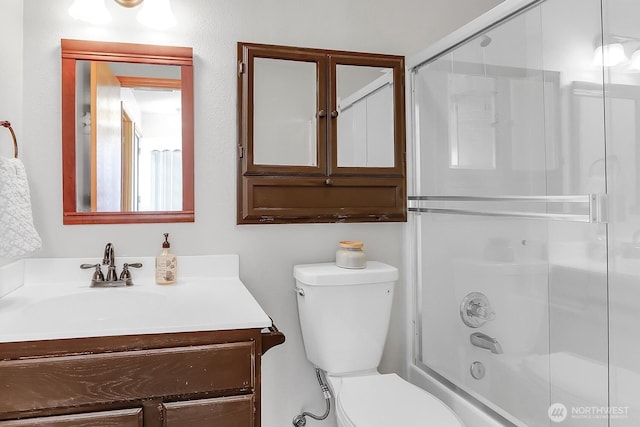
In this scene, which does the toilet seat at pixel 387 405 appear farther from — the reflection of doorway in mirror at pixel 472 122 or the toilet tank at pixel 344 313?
the reflection of doorway in mirror at pixel 472 122

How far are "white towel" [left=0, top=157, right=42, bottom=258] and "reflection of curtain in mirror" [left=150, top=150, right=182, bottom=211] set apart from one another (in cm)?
45

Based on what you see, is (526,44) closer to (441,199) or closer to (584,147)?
(584,147)

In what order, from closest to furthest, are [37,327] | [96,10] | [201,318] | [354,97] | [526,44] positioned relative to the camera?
1. [37,327]
2. [201,318]
3. [526,44]
4. [96,10]
5. [354,97]

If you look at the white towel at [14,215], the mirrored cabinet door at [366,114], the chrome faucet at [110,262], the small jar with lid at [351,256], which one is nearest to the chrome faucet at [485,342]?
the small jar with lid at [351,256]

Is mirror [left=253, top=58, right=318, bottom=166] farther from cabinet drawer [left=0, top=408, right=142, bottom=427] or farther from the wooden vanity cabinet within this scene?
cabinet drawer [left=0, top=408, right=142, bottom=427]

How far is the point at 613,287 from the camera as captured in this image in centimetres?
127

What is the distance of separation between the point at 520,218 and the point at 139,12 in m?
1.59

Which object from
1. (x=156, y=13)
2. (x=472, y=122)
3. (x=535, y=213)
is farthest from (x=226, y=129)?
(x=535, y=213)

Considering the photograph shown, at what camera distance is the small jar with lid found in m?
1.90

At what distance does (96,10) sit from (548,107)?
1610mm

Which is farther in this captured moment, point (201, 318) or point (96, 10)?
point (96, 10)

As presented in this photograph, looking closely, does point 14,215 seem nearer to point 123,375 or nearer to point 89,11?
point 123,375

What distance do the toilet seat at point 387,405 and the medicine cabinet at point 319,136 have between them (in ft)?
2.24

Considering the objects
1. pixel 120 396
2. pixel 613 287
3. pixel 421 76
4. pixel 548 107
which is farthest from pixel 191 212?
pixel 613 287
